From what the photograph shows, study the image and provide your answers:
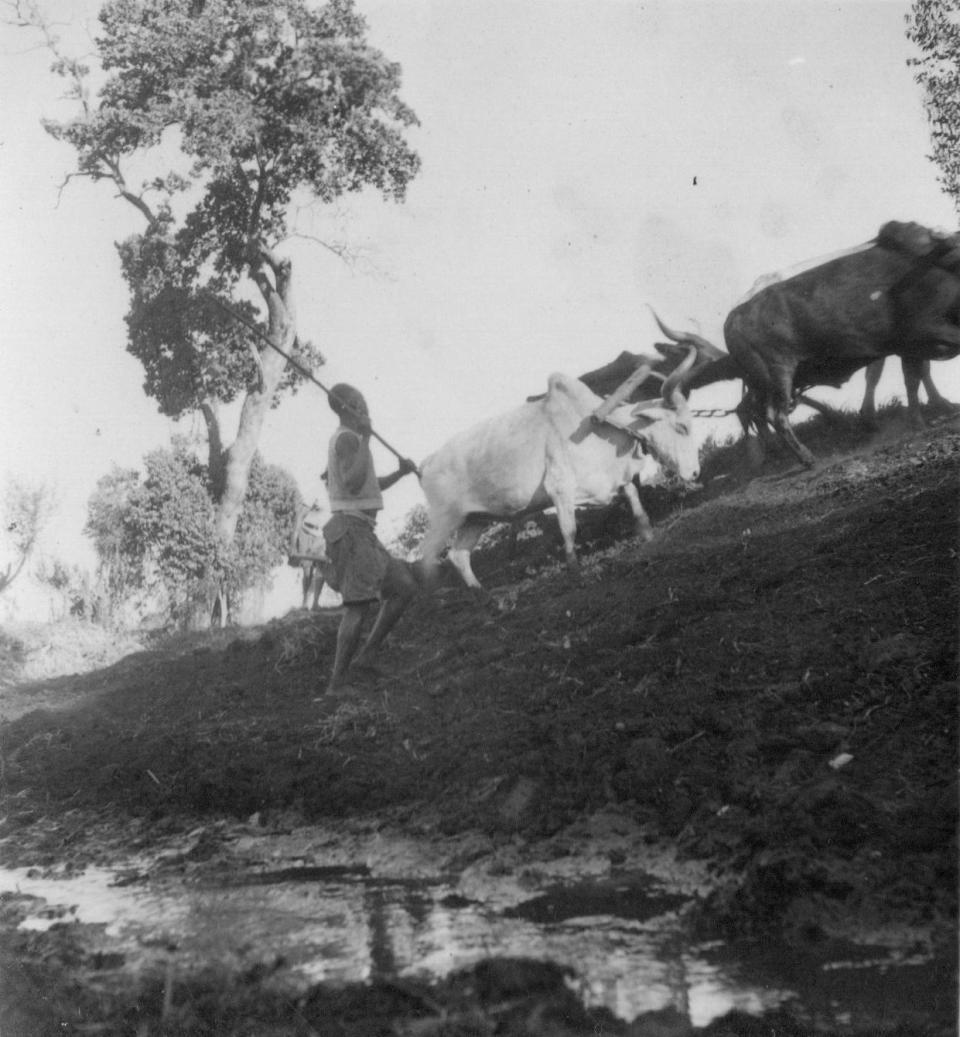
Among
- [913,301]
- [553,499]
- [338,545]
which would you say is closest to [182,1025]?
[338,545]

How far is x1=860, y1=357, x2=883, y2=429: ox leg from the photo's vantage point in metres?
8.47

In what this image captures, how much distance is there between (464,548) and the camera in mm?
8383

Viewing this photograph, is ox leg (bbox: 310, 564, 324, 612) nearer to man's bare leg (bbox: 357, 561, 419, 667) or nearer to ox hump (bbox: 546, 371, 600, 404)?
ox hump (bbox: 546, 371, 600, 404)

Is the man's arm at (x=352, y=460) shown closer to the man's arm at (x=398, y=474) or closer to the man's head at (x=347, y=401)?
the man's head at (x=347, y=401)

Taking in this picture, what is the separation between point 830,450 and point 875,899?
6.55 metres

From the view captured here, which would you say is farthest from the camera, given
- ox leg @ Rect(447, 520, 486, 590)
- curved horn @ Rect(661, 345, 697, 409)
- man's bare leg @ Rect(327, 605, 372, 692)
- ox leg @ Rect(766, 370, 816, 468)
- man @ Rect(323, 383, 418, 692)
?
curved horn @ Rect(661, 345, 697, 409)

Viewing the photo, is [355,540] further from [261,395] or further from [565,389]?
[565,389]

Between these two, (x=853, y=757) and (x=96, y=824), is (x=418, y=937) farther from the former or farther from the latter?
(x=96, y=824)

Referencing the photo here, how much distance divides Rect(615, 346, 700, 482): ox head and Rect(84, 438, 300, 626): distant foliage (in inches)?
130

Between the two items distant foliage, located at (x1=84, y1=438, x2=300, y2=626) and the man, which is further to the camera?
distant foliage, located at (x1=84, y1=438, x2=300, y2=626)

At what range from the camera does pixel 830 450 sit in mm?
8562

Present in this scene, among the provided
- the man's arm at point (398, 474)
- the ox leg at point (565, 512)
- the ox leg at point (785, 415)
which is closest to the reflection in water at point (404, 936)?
the man's arm at point (398, 474)

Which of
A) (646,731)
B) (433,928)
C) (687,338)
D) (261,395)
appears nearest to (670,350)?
(687,338)

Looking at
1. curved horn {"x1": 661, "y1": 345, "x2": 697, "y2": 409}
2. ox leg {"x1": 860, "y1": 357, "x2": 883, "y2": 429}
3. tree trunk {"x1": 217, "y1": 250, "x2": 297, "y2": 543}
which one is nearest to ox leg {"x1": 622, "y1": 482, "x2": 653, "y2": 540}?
curved horn {"x1": 661, "y1": 345, "x2": 697, "y2": 409}
